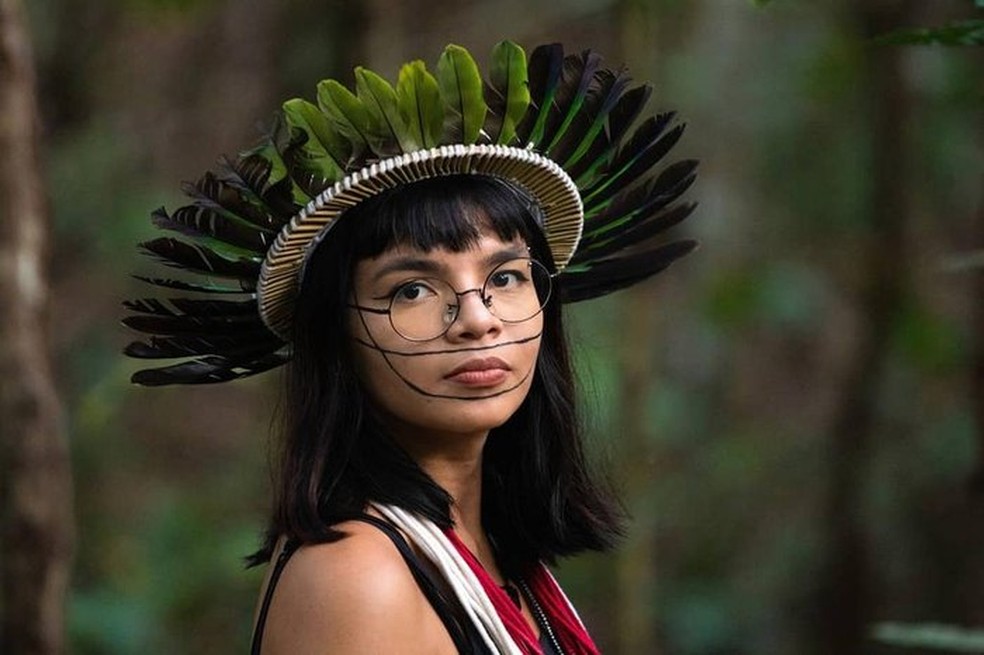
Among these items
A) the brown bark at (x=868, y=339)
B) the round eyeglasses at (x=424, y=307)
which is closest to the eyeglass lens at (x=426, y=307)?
the round eyeglasses at (x=424, y=307)

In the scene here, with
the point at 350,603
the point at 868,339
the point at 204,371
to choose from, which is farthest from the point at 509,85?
the point at 868,339

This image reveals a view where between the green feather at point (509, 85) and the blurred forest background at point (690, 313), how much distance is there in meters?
3.45

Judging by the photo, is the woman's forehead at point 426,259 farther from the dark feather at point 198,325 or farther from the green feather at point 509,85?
the dark feather at point 198,325

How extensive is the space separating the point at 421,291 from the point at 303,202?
9.9 inches

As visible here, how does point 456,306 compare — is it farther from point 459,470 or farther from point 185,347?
point 185,347

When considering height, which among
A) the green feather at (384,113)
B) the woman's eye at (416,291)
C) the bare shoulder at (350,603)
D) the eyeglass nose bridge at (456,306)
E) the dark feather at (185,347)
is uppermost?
the green feather at (384,113)

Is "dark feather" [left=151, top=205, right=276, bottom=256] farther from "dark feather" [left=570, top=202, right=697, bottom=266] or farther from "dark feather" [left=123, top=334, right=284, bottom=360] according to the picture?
"dark feather" [left=570, top=202, right=697, bottom=266]

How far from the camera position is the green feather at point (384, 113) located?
2635 millimetres

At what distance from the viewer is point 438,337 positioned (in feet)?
8.86

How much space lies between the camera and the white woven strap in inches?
105

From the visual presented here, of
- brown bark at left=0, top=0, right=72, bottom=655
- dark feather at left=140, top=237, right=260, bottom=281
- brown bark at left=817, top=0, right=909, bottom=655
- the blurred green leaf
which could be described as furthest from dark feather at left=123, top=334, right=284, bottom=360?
brown bark at left=817, top=0, right=909, bottom=655

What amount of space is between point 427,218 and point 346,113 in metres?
0.22

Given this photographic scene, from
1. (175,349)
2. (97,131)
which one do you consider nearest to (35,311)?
(175,349)

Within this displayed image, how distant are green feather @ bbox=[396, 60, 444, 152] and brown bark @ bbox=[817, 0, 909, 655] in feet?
18.0
